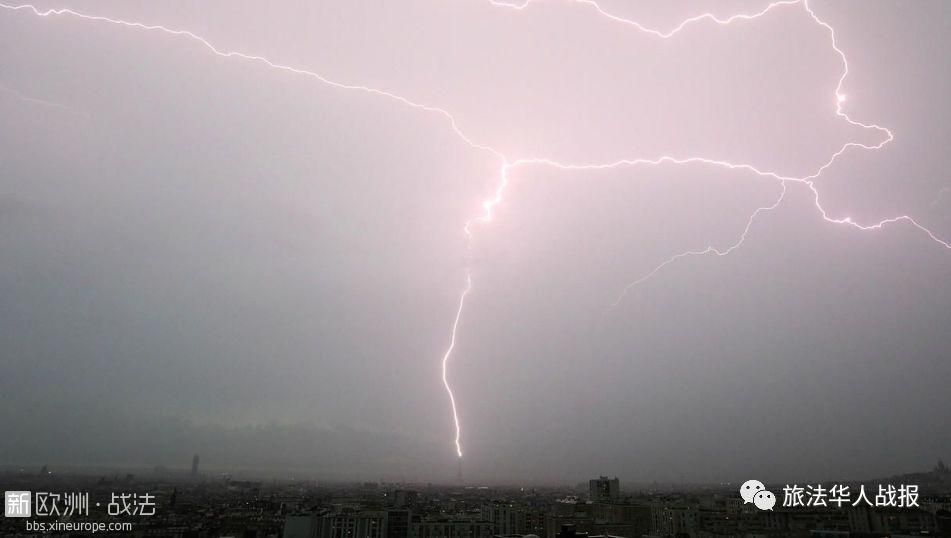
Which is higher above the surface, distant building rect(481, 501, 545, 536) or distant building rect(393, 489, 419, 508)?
distant building rect(481, 501, 545, 536)

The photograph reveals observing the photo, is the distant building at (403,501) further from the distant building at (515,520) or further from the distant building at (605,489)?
the distant building at (605,489)

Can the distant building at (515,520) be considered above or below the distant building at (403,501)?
above

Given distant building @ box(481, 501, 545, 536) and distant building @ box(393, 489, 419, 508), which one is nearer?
distant building @ box(481, 501, 545, 536)

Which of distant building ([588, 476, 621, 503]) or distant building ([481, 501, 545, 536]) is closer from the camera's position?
distant building ([481, 501, 545, 536])

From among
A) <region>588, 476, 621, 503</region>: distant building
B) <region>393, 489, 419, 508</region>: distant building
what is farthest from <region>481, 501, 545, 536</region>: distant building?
<region>588, 476, 621, 503</region>: distant building

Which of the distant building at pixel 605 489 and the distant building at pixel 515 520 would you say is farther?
the distant building at pixel 605 489

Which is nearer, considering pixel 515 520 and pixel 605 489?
pixel 515 520

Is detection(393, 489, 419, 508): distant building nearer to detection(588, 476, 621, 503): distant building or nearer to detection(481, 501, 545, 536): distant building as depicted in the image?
detection(481, 501, 545, 536): distant building

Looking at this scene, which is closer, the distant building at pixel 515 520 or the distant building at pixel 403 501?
the distant building at pixel 515 520

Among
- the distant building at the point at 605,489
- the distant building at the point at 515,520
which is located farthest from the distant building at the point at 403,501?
the distant building at the point at 605,489

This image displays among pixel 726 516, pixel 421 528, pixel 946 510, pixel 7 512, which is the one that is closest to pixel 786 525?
pixel 726 516

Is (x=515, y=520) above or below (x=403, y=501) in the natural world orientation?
above
